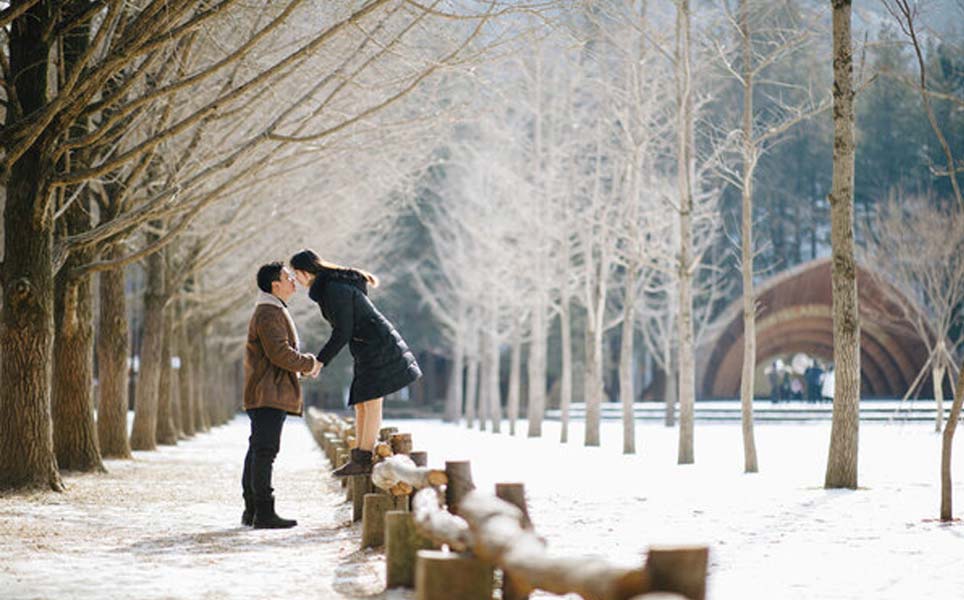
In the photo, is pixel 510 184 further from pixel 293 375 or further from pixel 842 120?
pixel 293 375

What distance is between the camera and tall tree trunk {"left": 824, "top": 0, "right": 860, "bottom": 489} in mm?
13031

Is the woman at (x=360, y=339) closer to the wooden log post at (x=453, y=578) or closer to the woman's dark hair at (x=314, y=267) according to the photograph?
the woman's dark hair at (x=314, y=267)

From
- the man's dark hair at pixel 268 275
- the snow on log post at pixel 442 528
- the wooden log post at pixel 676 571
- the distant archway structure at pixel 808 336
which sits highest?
the distant archway structure at pixel 808 336

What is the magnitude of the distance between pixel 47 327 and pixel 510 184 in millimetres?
22044

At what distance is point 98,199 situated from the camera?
A: 57.5ft

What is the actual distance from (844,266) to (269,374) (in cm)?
667

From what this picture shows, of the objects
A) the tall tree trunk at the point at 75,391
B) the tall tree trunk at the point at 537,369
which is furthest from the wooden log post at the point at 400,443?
the tall tree trunk at the point at 537,369

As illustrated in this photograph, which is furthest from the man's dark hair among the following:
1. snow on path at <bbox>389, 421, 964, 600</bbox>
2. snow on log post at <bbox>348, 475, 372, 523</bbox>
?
snow on path at <bbox>389, 421, 964, 600</bbox>

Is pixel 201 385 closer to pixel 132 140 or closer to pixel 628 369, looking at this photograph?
pixel 628 369

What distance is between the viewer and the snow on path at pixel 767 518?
7.12 m

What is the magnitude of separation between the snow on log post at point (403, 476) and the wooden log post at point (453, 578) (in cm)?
193

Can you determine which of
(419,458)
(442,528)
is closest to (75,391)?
(419,458)

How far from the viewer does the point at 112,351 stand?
18766 mm

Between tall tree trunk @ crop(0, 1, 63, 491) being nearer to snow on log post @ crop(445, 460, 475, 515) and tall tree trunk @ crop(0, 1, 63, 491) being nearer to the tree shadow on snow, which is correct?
the tree shadow on snow
